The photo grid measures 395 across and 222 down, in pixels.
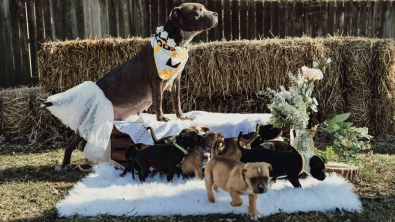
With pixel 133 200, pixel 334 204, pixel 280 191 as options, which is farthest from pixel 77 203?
pixel 334 204

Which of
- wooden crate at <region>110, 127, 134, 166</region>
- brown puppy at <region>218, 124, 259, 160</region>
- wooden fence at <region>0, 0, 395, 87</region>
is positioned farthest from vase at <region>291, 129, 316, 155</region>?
wooden fence at <region>0, 0, 395, 87</region>

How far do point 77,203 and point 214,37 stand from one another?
6173 millimetres

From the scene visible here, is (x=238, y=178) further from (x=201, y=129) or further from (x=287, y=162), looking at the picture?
(x=201, y=129)

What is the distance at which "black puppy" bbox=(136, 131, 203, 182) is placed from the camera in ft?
14.0

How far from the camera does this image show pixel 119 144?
5.14 m

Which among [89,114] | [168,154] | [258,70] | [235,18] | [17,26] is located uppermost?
[235,18]

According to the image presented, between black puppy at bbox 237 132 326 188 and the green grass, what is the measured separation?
1.60ft

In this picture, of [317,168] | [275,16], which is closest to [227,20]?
[275,16]

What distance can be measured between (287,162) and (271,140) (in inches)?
23.9

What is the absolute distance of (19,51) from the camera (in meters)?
9.07

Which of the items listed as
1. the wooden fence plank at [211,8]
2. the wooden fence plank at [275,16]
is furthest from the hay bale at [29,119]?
the wooden fence plank at [275,16]

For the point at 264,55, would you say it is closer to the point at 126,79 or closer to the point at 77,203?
the point at 126,79

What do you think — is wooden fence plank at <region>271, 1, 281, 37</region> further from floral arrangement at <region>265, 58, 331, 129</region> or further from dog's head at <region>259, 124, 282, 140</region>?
dog's head at <region>259, 124, 282, 140</region>

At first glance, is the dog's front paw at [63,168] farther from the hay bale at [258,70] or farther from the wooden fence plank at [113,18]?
the wooden fence plank at [113,18]
